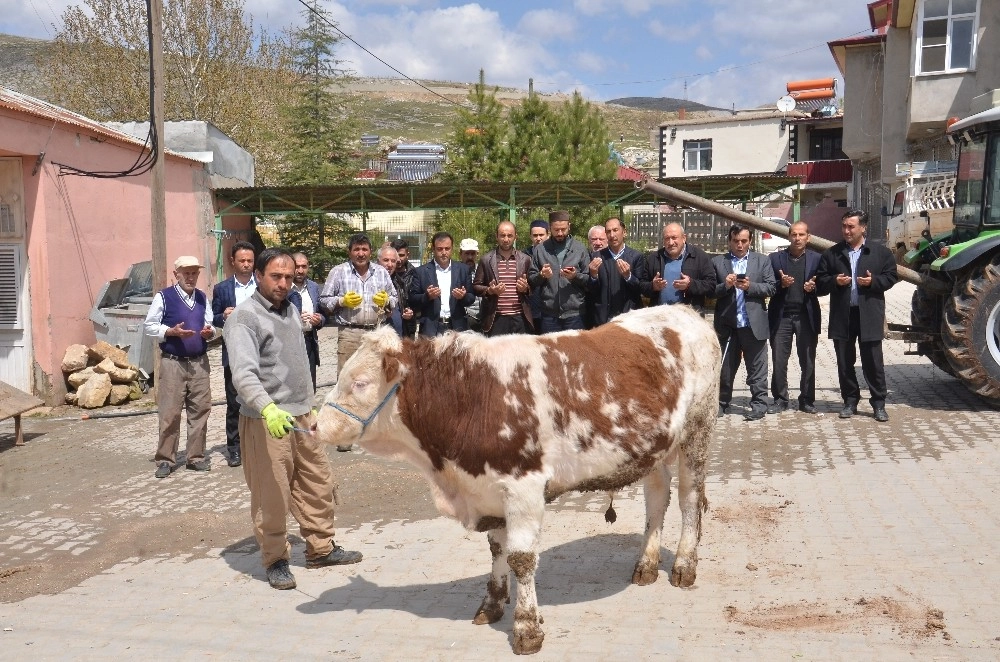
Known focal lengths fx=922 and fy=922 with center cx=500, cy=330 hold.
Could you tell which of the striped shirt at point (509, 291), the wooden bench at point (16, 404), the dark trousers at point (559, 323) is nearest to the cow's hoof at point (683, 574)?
the dark trousers at point (559, 323)

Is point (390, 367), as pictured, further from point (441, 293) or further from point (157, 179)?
point (157, 179)

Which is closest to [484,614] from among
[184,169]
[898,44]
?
[184,169]

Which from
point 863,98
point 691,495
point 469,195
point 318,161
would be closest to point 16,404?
point 691,495

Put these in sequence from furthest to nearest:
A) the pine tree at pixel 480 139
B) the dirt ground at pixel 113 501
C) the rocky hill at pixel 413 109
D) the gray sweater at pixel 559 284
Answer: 1. the rocky hill at pixel 413 109
2. the pine tree at pixel 480 139
3. the gray sweater at pixel 559 284
4. the dirt ground at pixel 113 501

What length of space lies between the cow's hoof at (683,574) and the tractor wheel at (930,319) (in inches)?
260

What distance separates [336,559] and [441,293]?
4.10 metres

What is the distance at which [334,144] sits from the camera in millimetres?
31922

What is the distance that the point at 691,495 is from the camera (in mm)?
5734

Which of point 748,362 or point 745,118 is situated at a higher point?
point 745,118

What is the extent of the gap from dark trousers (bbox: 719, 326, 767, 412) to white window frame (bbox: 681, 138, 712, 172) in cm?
3667

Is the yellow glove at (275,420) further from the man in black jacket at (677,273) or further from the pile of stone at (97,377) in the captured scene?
the pile of stone at (97,377)

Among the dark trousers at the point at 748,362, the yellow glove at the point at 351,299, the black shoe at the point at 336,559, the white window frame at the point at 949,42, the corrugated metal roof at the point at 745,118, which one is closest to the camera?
the black shoe at the point at 336,559

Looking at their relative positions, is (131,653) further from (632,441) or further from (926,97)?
(926,97)

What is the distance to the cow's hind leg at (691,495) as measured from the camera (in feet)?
18.4
